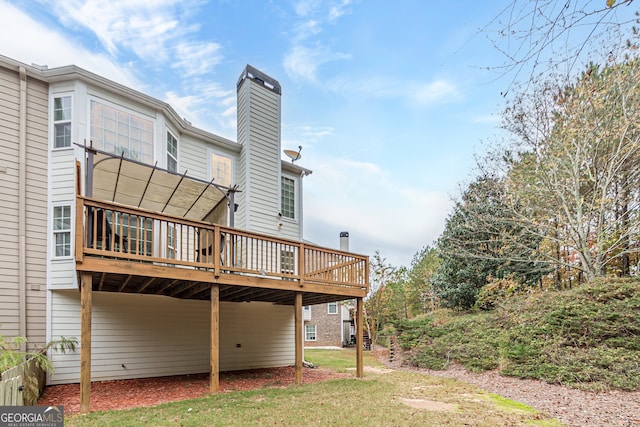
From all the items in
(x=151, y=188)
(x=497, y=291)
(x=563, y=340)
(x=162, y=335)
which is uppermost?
(x=151, y=188)

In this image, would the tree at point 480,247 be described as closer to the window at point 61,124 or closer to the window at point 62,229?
the window at point 62,229

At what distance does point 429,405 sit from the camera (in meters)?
6.32

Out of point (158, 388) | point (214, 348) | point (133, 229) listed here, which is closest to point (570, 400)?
point (214, 348)

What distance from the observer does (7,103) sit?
7.84m

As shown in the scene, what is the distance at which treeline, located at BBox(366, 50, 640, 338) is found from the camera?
10922 millimetres

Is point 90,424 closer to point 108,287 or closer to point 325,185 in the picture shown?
point 108,287

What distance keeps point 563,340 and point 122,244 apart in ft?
33.7

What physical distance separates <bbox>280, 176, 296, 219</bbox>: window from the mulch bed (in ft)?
16.1

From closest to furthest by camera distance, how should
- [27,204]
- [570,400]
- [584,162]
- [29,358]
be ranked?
[570,400] → [29,358] → [27,204] → [584,162]

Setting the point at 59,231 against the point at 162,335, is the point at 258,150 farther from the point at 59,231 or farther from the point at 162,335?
the point at 162,335

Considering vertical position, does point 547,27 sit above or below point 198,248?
above

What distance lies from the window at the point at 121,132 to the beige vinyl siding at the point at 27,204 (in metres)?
1.09

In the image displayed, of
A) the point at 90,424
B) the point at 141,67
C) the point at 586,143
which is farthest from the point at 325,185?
the point at 90,424

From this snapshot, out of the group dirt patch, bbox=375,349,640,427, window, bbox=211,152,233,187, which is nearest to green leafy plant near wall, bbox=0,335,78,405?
window, bbox=211,152,233,187
